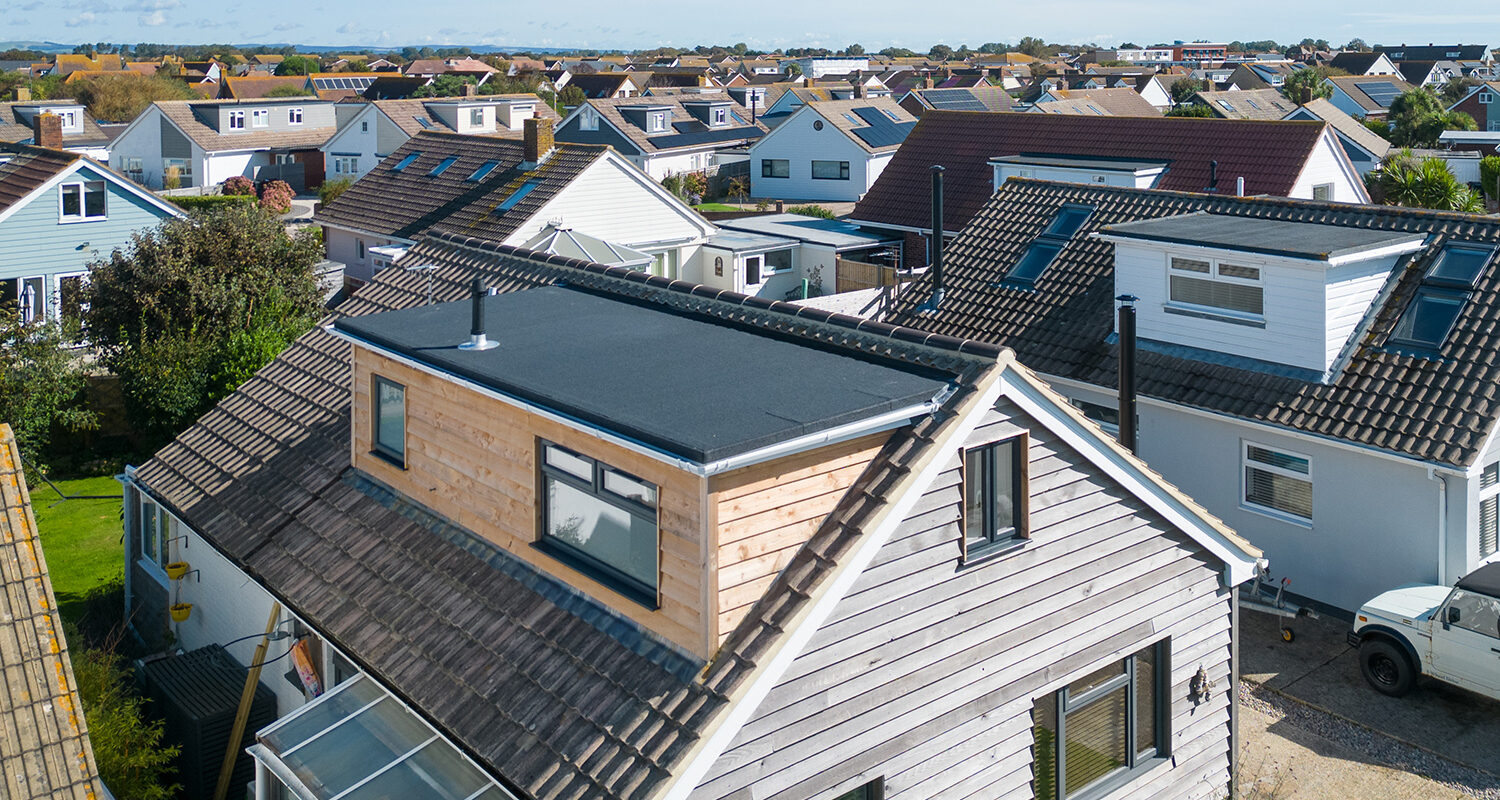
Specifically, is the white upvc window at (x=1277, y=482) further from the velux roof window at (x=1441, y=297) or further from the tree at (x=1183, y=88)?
the tree at (x=1183, y=88)

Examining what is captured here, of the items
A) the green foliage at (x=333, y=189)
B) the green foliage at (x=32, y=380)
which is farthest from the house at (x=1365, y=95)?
the green foliage at (x=32, y=380)

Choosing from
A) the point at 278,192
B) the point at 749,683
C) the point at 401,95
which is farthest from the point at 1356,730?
the point at 401,95

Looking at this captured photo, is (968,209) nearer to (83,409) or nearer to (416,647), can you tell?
(83,409)

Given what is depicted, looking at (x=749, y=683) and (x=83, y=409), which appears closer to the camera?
(x=749, y=683)

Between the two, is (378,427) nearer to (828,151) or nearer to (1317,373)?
(1317,373)

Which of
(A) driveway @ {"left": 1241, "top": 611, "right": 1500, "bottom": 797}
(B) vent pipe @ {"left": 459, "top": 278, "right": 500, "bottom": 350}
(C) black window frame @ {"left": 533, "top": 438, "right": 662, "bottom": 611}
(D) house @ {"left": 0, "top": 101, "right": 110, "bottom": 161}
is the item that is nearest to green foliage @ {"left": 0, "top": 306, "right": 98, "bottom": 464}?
(B) vent pipe @ {"left": 459, "top": 278, "right": 500, "bottom": 350}

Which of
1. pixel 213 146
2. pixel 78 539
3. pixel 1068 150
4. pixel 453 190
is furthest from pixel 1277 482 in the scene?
pixel 213 146
